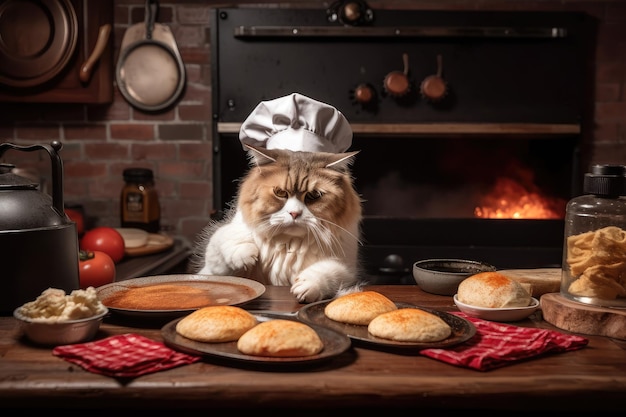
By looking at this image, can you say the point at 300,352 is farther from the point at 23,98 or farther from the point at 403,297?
the point at 23,98

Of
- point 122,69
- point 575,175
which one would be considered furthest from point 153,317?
point 575,175

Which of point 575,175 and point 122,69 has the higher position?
point 122,69

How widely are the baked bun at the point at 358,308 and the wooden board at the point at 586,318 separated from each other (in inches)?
11.3

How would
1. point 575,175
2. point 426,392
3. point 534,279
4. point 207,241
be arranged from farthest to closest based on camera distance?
point 575,175, point 207,241, point 534,279, point 426,392

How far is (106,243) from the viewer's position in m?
2.48

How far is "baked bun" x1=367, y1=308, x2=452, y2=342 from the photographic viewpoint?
0.89 meters

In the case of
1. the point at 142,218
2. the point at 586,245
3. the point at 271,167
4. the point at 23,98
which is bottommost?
the point at 142,218

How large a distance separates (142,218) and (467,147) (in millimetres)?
1647

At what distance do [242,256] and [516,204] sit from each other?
Answer: 198cm

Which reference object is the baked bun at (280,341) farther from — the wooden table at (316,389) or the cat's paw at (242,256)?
the cat's paw at (242,256)

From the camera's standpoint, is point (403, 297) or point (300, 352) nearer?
point (300, 352)

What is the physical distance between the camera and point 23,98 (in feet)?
9.55

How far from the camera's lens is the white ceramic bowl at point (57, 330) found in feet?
2.95

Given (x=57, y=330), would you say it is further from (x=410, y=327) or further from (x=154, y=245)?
(x=154, y=245)
